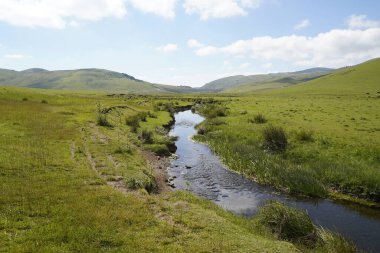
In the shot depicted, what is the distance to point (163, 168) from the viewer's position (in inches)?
1572

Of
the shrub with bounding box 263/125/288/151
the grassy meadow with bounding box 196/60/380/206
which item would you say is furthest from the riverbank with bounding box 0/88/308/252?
the shrub with bounding box 263/125/288/151

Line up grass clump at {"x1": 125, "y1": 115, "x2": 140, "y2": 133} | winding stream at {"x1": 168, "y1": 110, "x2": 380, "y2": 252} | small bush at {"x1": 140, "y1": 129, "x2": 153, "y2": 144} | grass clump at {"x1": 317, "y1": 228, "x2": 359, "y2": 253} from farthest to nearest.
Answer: grass clump at {"x1": 125, "y1": 115, "x2": 140, "y2": 133} → small bush at {"x1": 140, "y1": 129, "x2": 153, "y2": 144} → winding stream at {"x1": 168, "y1": 110, "x2": 380, "y2": 252} → grass clump at {"x1": 317, "y1": 228, "x2": 359, "y2": 253}

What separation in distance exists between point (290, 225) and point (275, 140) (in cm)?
2351

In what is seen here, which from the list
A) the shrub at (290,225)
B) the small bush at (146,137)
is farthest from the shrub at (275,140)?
the shrub at (290,225)

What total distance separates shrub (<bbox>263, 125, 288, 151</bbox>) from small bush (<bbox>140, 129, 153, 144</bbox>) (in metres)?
17.2

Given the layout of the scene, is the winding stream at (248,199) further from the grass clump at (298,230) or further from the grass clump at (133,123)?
the grass clump at (133,123)

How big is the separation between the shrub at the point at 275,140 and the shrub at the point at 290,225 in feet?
70.0

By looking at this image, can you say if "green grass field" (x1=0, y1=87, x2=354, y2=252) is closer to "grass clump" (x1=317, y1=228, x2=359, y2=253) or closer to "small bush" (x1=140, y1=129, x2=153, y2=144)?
"grass clump" (x1=317, y1=228, x2=359, y2=253)

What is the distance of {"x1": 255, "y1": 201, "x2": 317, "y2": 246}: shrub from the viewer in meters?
21.7

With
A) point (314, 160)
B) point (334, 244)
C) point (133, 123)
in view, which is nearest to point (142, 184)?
point (334, 244)

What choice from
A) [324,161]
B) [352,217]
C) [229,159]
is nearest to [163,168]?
[229,159]

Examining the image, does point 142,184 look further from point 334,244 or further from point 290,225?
point 334,244

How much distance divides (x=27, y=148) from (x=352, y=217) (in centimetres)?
2988

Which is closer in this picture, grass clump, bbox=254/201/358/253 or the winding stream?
grass clump, bbox=254/201/358/253
